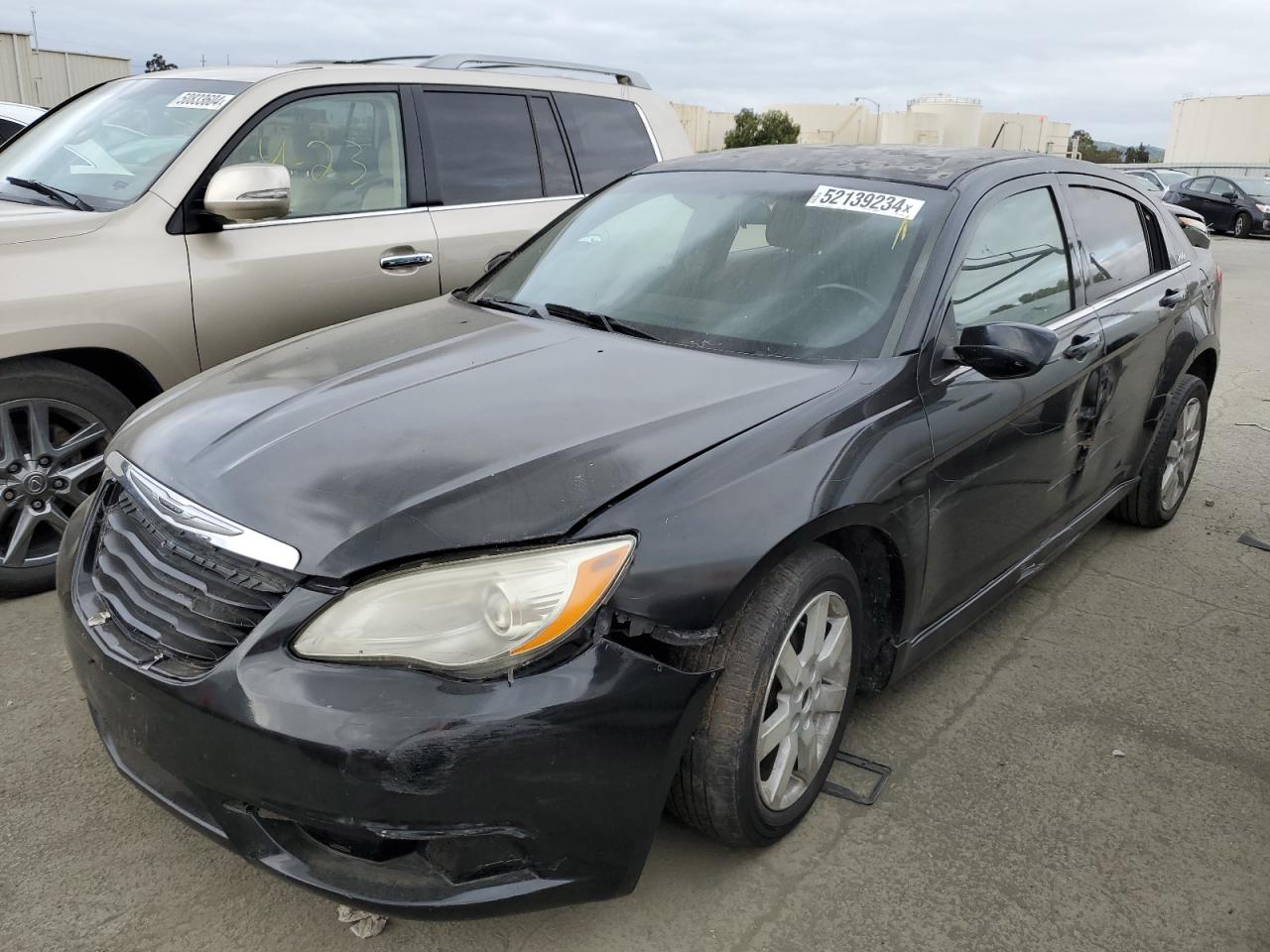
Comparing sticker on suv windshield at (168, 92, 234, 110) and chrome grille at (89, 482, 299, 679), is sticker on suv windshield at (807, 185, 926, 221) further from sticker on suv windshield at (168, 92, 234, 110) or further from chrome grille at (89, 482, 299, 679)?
sticker on suv windshield at (168, 92, 234, 110)

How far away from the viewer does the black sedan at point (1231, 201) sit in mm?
24547

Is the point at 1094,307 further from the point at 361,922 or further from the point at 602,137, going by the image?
the point at 361,922

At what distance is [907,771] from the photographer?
9.68 feet

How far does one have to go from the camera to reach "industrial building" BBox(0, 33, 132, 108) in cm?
2414

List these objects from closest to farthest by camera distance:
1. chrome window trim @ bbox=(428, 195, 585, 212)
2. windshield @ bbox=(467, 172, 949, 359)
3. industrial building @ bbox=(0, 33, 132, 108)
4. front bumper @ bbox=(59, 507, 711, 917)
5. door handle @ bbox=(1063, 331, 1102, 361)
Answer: front bumper @ bbox=(59, 507, 711, 917)
windshield @ bbox=(467, 172, 949, 359)
door handle @ bbox=(1063, 331, 1102, 361)
chrome window trim @ bbox=(428, 195, 585, 212)
industrial building @ bbox=(0, 33, 132, 108)

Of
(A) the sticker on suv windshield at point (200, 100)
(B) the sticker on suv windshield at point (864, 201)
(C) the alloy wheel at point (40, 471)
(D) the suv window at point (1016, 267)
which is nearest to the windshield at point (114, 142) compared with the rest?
(A) the sticker on suv windshield at point (200, 100)

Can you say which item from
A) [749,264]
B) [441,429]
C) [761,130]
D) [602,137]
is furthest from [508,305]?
[761,130]

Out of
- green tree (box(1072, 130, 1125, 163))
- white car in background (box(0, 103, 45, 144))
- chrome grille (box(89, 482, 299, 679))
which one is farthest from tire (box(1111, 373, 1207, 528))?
green tree (box(1072, 130, 1125, 163))

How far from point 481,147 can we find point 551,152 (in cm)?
45

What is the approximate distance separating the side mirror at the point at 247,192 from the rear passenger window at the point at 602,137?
1.91 metres

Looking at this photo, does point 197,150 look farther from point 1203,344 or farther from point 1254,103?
point 1254,103

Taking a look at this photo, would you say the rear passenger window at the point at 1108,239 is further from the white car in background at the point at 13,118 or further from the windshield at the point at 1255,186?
the windshield at the point at 1255,186

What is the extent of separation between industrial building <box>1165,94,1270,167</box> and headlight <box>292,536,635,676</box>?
66.5 m

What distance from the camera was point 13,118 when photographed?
29.0 ft
